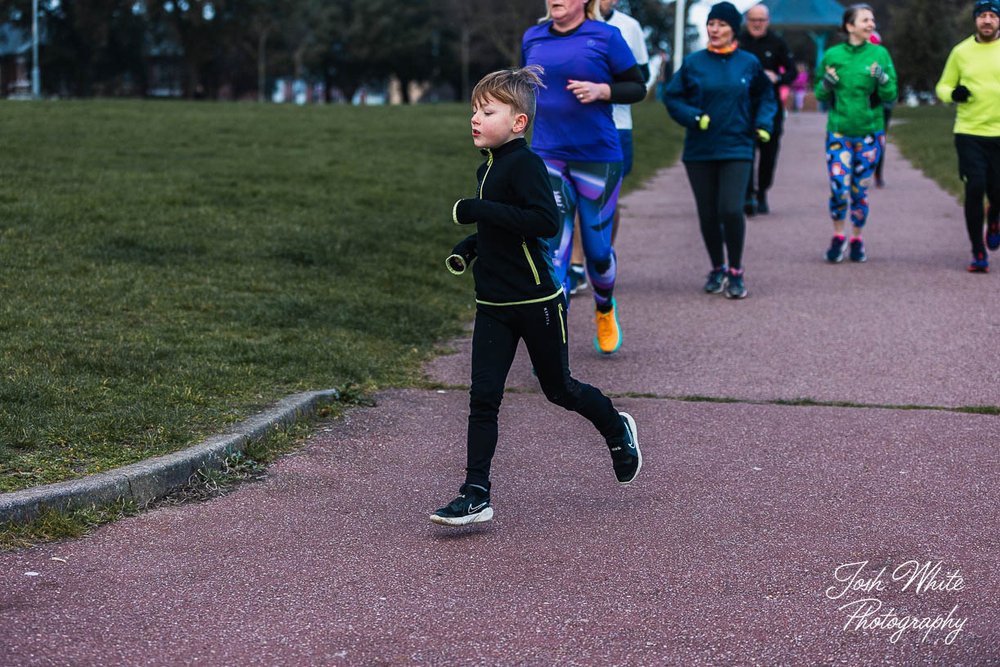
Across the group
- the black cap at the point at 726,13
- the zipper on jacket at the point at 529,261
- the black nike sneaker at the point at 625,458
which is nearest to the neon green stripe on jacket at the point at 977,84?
the black cap at the point at 726,13

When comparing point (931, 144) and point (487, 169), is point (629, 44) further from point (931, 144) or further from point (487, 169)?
point (931, 144)

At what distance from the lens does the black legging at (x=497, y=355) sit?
4840mm

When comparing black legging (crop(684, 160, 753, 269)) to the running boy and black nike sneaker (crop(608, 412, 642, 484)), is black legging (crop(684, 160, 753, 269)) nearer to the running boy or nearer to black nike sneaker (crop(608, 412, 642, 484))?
black nike sneaker (crop(608, 412, 642, 484))

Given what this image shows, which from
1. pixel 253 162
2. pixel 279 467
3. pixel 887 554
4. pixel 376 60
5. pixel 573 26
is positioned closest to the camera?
pixel 887 554

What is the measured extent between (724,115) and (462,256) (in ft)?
16.3

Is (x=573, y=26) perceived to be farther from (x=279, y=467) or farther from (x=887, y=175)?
(x=887, y=175)

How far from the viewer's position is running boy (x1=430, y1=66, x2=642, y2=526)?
476 centimetres

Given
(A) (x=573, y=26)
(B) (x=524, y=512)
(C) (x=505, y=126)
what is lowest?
(B) (x=524, y=512)

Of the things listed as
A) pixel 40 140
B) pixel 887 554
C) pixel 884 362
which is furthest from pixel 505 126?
pixel 40 140

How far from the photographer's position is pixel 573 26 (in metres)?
7.12

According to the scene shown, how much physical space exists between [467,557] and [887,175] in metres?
16.9

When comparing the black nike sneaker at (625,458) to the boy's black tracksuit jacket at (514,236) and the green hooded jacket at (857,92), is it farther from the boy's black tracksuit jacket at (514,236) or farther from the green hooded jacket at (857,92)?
the green hooded jacket at (857,92)

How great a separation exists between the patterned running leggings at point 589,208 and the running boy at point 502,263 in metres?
2.21

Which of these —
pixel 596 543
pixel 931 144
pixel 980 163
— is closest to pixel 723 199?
pixel 980 163
